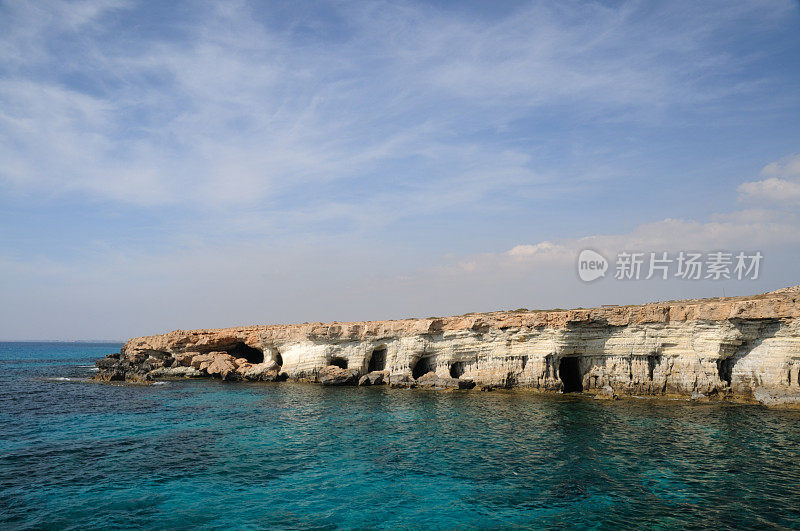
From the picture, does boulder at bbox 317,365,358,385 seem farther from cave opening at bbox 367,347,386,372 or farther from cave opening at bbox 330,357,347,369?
cave opening at bbox 367,347,386,372

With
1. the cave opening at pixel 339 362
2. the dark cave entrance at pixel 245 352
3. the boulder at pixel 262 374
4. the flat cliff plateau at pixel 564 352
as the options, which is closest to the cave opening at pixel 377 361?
the flat cliff plateau at pixel 564 352

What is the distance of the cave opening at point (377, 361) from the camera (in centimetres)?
4481

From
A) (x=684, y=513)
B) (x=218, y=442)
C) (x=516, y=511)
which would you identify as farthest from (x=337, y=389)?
(x=684, y=513)

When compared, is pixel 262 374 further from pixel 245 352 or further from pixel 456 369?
pixel 456 369

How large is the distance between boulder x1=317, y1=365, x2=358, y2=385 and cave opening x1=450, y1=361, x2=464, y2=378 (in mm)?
9372

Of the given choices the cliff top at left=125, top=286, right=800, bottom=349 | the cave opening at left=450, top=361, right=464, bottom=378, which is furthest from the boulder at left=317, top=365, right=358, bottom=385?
the cave opening at left=450, top=361, right=464, bottom=378

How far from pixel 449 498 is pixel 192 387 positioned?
3432 cm

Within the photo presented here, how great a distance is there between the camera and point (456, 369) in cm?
4072

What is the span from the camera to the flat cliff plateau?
98.2 feet

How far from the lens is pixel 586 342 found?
115ft

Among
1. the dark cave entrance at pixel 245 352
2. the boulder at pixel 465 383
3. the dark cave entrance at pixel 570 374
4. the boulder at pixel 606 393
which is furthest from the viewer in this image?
the dark cave entrance at pixel 245 352

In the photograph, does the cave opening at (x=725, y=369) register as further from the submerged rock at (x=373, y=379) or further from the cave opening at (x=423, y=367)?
the submerged rock at (x=373, y=379)

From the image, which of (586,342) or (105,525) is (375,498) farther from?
(586,342)

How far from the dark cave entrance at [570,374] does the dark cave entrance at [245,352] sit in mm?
38425
